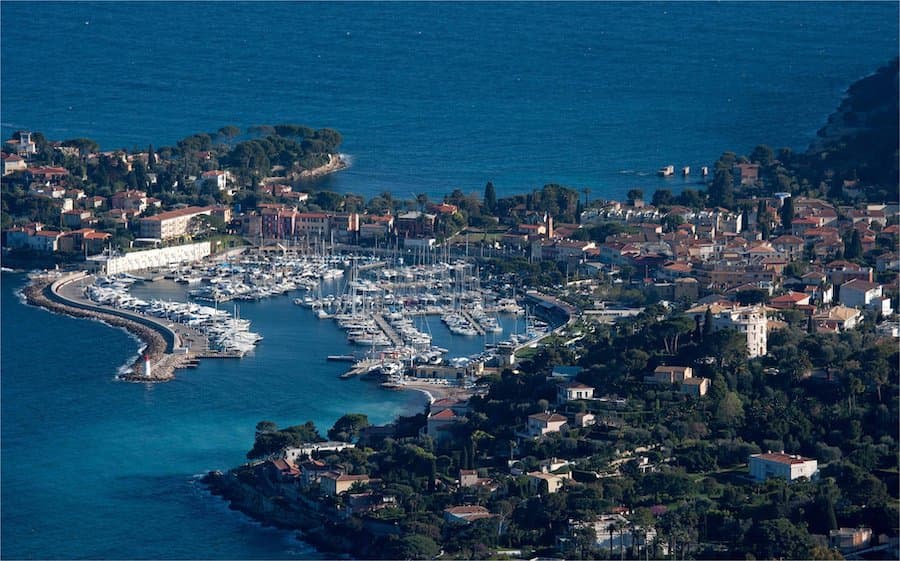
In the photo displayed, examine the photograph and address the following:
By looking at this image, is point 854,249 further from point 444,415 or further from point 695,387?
point 444,415

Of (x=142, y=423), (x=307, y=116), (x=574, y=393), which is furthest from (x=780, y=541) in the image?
(x=307, y=116)

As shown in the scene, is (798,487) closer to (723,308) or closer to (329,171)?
(723,308)

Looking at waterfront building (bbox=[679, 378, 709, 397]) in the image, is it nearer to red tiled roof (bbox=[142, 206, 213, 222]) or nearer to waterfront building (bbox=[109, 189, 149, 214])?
red tiled roof (bbox=[142, 206, 213, 222])

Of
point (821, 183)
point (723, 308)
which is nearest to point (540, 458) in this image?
point (723, 308)

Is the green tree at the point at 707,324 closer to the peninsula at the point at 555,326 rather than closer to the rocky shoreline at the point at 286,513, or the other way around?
the peninsula at the point at 555,326

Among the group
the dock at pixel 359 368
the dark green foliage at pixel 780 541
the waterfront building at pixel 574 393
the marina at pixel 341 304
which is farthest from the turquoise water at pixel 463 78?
the dark green foliage at pixel 780 541

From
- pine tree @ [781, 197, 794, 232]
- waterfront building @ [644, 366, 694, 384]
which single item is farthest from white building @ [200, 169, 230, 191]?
waterfront building @ [644, 366, 694, 384]
